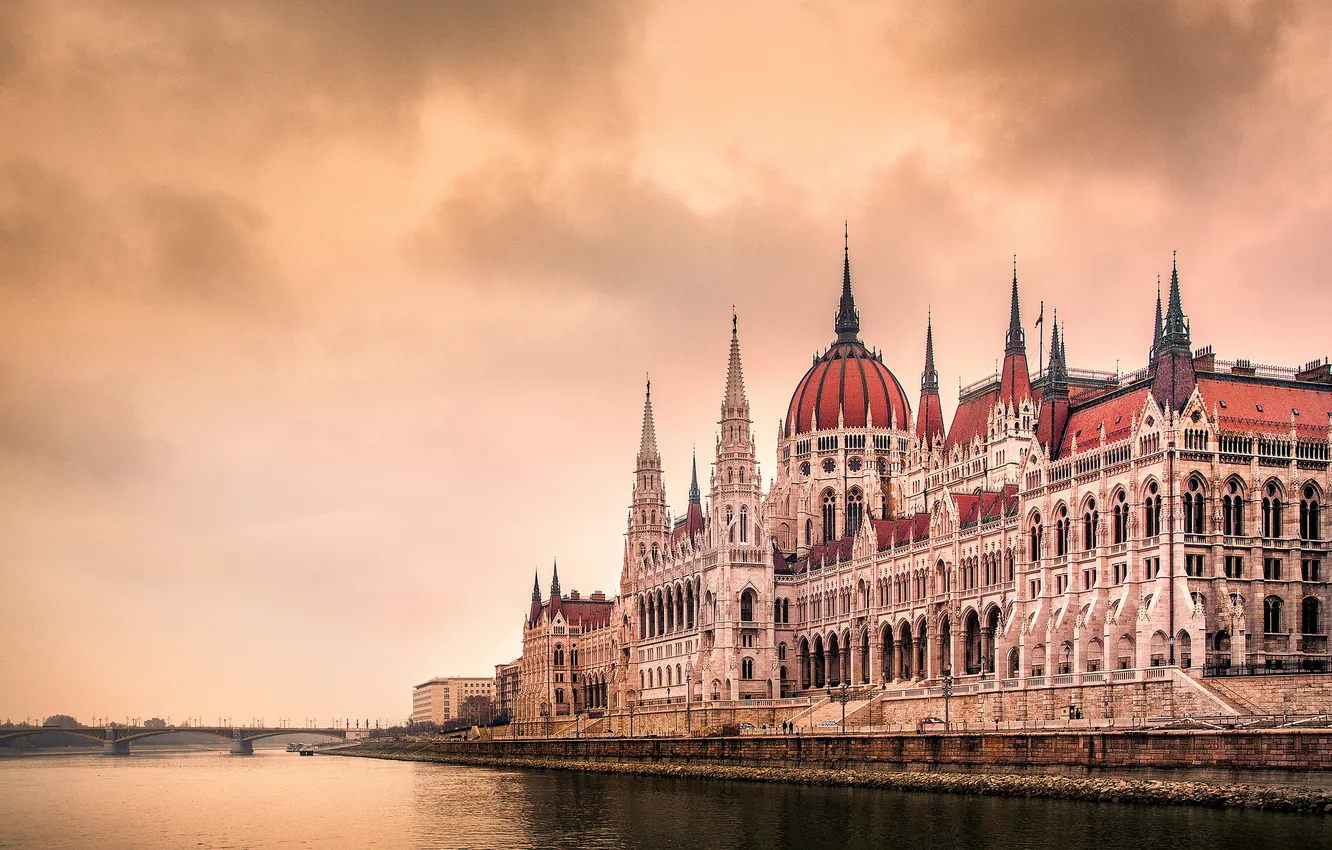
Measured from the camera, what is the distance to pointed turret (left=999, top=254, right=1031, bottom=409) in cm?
13200

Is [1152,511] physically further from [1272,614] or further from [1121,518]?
[1272,614]

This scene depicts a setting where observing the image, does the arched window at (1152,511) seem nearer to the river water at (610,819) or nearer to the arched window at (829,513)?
the river water at (610,819)

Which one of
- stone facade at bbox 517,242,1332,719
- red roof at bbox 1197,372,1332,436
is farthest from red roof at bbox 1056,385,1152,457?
red roof at bbox 1197,372,1332,436

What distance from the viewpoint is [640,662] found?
173875 millimetres

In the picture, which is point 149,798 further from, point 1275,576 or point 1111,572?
point 1275,576

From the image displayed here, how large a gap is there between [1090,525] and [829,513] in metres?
66.9

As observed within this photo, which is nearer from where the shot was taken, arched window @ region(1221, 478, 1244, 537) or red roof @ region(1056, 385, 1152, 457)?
arched window @ region(1221, 478, 1244, 537)

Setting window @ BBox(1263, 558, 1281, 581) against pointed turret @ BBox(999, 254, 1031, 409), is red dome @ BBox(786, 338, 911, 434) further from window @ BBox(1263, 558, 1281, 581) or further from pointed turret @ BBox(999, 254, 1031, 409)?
window @ BBox(1263, 558, 1281, 581)

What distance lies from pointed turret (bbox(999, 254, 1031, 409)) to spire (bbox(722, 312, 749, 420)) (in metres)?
31.5

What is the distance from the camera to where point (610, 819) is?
77875mm

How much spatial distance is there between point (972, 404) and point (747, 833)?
80.7 meters

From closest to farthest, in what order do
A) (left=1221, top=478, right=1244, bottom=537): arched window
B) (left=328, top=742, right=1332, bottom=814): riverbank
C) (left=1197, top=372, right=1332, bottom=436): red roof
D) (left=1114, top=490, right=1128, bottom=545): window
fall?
(left=328, top=742, right=1332, bottom=814): riverbank < (left=1221, top=478, right=1244, bottom=537): arched window < (left=1197, top=372, right=1332, bottom=436): red roof < (left=1114, top=490, right=1128, bottom=545): window

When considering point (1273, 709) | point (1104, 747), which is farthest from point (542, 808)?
point (1273, 709)

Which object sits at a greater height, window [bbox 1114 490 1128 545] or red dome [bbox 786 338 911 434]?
red dome [bbox 786 338 911 434]
